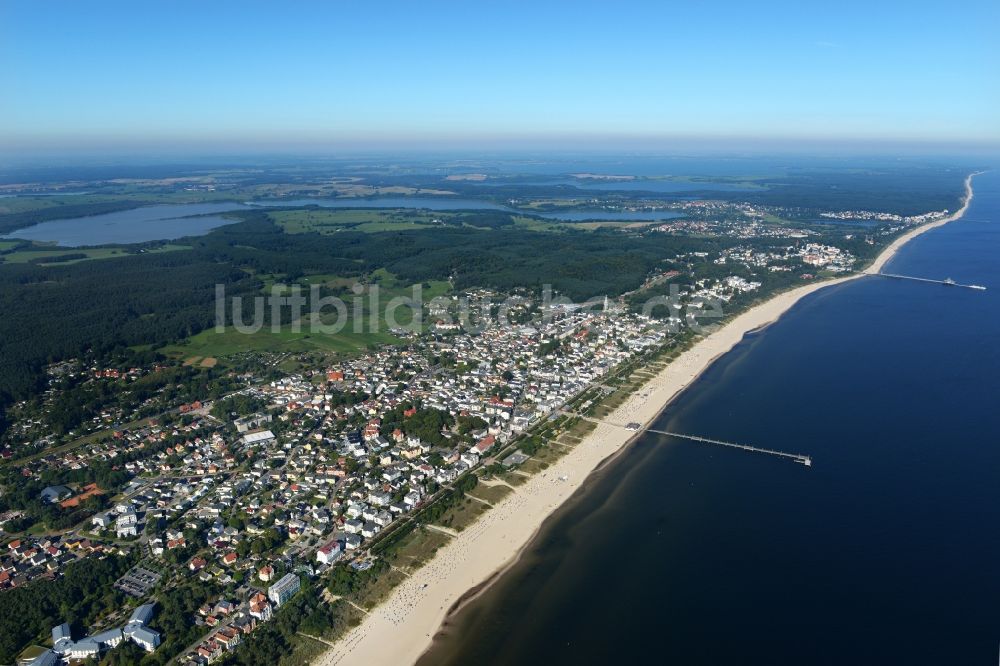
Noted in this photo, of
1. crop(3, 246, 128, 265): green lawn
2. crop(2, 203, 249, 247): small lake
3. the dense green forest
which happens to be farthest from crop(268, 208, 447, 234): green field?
the dense green forest

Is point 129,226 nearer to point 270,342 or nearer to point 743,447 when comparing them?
point 270,342

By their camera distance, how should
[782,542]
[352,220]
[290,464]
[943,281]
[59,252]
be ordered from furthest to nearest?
1. [352,220]
2. [59,252]
3. [943,281]
4. [290,464]
5. [782,542]

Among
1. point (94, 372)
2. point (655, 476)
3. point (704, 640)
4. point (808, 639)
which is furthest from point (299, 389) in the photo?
point (808, 639)

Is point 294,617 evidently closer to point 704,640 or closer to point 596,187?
point 704,640

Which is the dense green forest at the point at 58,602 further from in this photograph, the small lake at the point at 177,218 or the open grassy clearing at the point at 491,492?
the small lake at the point at 177,218

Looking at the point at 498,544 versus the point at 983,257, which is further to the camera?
the point at 983,257

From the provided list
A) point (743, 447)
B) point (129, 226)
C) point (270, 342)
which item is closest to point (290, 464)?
point (270, 342)
